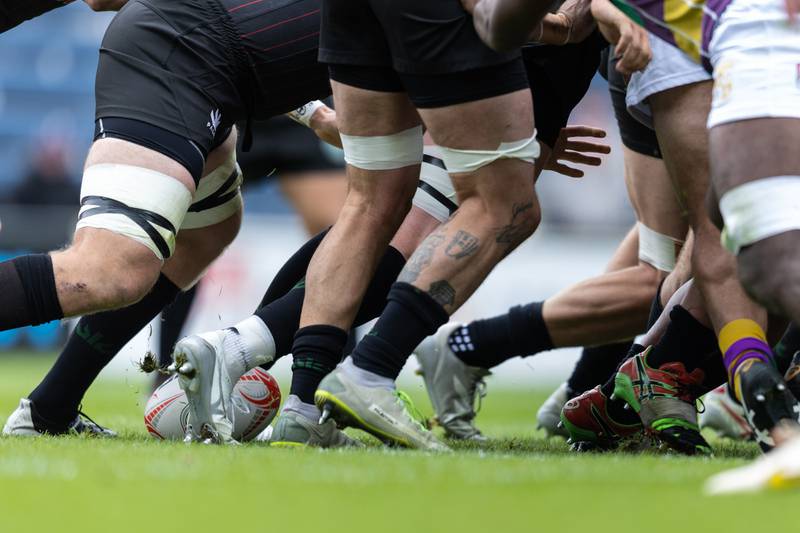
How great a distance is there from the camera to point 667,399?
370 centimetres

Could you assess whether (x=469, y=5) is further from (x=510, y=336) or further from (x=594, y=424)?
(x=510, y=336)

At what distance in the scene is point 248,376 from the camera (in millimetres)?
4051

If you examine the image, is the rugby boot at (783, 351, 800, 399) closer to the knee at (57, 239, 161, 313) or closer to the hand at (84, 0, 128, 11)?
the knee at (57, 239, 161, 313)

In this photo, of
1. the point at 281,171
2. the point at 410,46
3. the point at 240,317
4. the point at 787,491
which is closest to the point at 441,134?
the point at 410,46

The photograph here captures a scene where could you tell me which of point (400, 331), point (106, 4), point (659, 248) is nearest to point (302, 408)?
point (400, 331)

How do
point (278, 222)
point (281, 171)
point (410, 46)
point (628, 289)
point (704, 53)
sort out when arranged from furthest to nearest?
point (278, 222), point (281, 171), point (628, 289), point (410, 46), point (704, 53)

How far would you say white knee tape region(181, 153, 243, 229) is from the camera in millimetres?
4254

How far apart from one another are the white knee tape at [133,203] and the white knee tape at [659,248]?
5.85 ft

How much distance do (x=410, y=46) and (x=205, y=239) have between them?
1.30m

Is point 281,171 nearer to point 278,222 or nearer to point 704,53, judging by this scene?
point 704,53

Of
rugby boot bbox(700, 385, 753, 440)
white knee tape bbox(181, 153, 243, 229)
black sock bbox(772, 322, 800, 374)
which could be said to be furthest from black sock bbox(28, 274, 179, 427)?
black sock bbox(772, 322, 800, 374)

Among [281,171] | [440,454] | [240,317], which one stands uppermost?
[440,454]

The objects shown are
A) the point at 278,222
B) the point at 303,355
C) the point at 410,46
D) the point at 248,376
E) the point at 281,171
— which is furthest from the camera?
the point at 278,222

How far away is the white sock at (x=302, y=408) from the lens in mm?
3561
